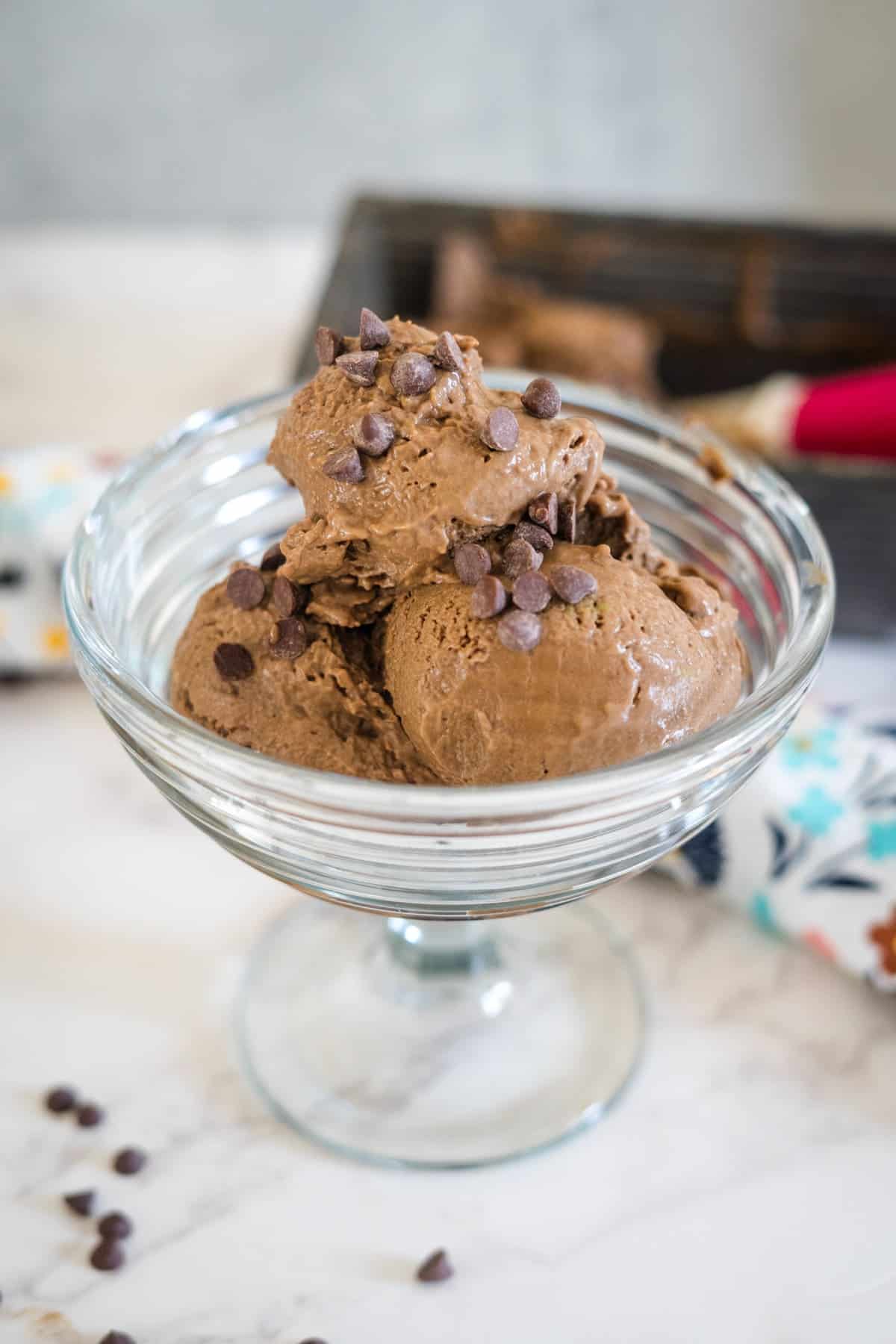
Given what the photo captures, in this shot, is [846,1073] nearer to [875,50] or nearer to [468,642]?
[468,642]

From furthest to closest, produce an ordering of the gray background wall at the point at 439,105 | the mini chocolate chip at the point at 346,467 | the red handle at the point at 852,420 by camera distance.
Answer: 1. the gray background wall at the point at 439,105
2. the red handle at the point at 852,420
3. the mini chocolate chip at the point at 346,467

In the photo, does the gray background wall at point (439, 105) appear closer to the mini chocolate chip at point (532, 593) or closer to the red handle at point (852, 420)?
the red handle at point (852, 420)

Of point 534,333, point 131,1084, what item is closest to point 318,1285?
point 131,1084

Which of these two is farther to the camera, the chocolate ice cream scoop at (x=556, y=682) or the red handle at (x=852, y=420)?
the red handle at (x=852, y=420)

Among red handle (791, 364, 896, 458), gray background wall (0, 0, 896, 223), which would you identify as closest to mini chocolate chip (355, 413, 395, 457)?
red handle (791, 364, 896, 458)

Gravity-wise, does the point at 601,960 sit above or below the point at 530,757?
below

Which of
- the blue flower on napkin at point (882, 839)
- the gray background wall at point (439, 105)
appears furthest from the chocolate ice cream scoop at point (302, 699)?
the gray background wall at point (439, 105)
